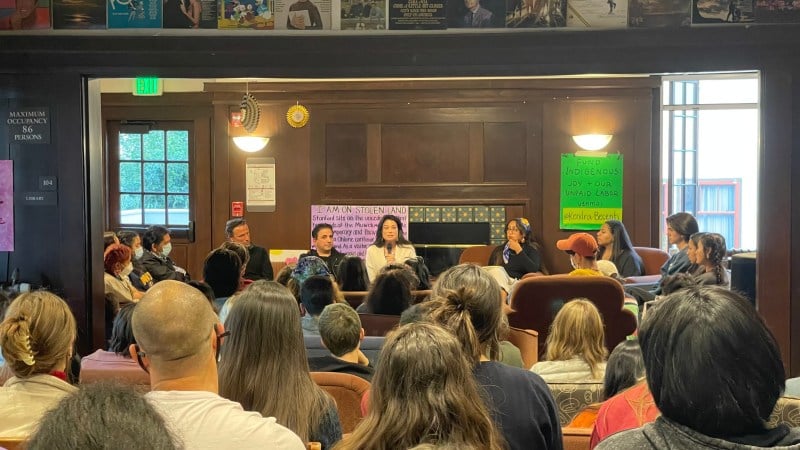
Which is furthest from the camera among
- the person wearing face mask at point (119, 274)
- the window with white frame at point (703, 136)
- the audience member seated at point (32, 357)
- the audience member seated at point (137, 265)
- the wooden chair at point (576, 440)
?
the window with white frame at point (703, 136)

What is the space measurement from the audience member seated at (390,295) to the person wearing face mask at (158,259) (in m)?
2.49

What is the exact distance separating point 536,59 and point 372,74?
3.08 ft

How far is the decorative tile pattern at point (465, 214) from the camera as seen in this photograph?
9766 millimetres

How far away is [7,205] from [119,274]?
1.18m

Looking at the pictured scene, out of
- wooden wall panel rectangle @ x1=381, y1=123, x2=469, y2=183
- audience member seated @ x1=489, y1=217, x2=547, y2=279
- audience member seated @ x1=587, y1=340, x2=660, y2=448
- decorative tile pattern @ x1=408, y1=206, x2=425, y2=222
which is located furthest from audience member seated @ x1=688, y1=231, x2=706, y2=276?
audience member seated @ x1=587, y1=340, x2=660, y2=448

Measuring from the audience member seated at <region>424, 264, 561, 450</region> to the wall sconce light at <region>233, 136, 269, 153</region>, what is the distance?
293 inches

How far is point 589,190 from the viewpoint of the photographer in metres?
9.77

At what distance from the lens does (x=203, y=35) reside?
543 cm

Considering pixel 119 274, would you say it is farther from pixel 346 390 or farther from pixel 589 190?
pixel 589 190

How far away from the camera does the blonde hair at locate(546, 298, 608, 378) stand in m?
3.88

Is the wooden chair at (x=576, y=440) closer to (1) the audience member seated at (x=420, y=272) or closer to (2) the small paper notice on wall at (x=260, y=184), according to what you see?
(1) the audience member seated at (x=420, y=272)

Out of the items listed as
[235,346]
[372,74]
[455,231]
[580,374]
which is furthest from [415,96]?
[235,346]

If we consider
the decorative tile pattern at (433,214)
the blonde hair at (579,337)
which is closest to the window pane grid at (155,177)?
the decorative tile pattern at (433,214)

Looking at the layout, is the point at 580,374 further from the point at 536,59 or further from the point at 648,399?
the point at 536,59
